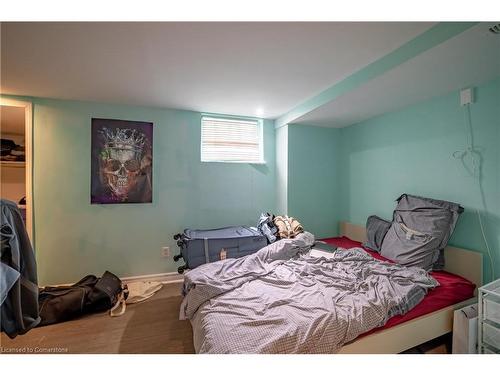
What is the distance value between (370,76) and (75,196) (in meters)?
3.05

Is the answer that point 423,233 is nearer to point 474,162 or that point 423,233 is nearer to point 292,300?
point 474,162

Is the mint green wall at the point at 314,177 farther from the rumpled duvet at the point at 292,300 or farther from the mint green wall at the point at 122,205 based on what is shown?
the rumpled duvet at the point at 292,300

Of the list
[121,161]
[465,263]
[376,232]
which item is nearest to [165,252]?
[121,161]

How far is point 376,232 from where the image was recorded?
2.27 m

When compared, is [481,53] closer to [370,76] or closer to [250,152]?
[370,76]

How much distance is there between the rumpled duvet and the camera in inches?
41.0

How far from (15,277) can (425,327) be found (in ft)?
7.51

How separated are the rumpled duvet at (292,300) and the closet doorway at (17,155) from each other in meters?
2.02

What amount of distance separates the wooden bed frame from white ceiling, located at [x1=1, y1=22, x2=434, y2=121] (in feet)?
5.61

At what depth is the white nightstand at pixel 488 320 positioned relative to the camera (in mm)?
1243

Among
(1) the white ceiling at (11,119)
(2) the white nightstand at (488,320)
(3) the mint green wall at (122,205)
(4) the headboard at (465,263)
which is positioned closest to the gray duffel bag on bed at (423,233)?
(4) the headboard at (465,263)

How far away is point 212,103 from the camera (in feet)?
8.00
